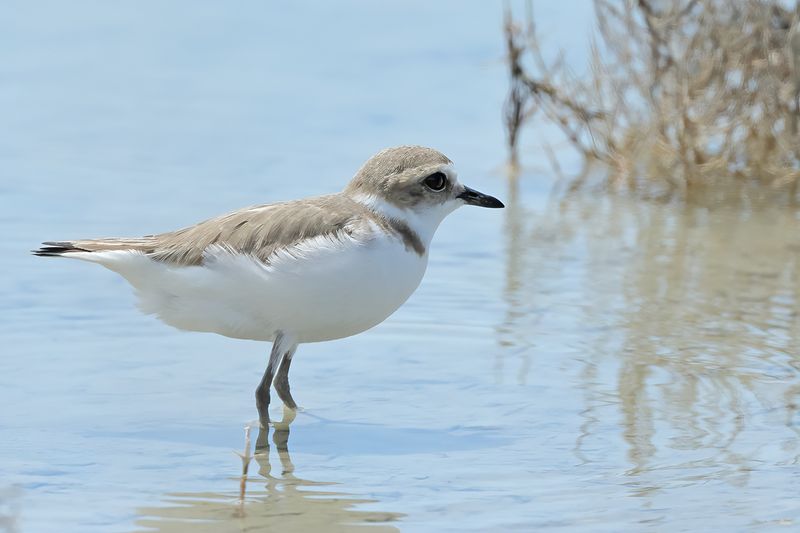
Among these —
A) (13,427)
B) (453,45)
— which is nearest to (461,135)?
(453,45)

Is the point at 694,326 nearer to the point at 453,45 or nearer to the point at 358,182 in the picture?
the point at 358,182

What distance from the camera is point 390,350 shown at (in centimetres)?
768

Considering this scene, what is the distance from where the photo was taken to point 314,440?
6426mm

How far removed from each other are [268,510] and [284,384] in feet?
4.46

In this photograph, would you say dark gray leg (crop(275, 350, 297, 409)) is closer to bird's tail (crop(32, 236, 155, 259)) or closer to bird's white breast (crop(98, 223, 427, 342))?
bird's white breast (crop(98, 223, 427, 342))

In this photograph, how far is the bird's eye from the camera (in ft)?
22.0

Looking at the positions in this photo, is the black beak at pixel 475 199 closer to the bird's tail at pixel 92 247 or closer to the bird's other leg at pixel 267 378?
the bird's other leg at pixel 267 378

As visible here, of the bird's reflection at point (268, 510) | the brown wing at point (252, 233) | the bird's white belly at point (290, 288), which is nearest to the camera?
the bird's reflection at point (268, 510)

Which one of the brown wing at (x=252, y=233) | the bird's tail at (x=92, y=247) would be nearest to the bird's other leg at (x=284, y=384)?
the brown wing at (x=252, y=233)

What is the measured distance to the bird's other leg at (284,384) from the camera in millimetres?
6809

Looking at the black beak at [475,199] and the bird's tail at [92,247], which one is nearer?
the bird's tail at [92,247]

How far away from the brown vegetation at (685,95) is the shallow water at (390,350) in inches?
16.9

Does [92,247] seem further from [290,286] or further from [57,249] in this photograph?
[290,286]

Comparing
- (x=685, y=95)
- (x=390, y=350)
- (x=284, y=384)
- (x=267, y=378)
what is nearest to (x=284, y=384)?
(x=284, y=384)
